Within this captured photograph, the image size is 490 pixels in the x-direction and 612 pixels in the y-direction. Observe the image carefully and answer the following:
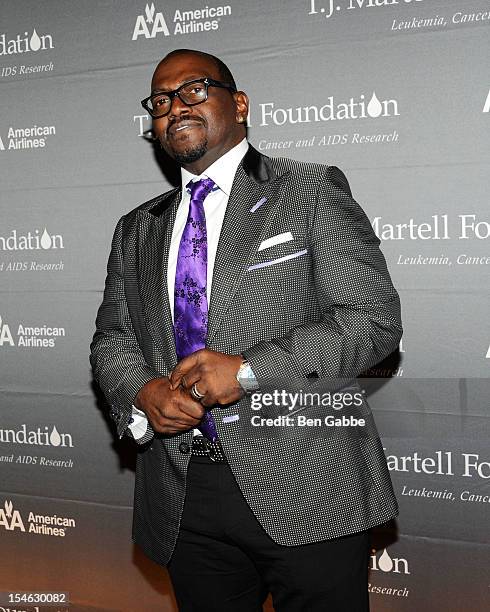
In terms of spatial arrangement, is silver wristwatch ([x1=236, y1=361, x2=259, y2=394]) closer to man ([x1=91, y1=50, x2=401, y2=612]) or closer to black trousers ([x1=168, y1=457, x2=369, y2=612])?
man ([x1=91, y1=50, x2=401, y2=612])

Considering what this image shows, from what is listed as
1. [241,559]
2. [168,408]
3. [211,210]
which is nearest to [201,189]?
[211,210]

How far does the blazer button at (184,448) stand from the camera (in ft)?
5.56

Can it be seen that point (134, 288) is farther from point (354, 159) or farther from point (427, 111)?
point (427, 111)

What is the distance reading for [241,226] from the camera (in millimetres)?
1710

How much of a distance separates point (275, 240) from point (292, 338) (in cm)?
24

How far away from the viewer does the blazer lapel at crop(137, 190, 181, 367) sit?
69.1 inches

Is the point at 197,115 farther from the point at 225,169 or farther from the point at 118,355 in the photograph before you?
the point at 118,355

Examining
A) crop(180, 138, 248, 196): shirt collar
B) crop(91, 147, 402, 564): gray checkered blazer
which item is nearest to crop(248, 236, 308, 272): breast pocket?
crop(91, 147, 402, 564): gray checkered blazer

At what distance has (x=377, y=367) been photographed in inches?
102

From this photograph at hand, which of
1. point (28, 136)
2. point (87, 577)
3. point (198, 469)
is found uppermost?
point (28, 136)

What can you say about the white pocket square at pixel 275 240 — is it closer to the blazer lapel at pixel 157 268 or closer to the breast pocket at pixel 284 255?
the breast pocket at pixel 284 255

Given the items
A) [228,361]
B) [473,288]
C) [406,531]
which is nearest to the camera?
[228,361]

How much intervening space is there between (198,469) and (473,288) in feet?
3.94

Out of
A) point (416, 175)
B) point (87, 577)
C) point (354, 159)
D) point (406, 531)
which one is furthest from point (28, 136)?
point (406, 531)
